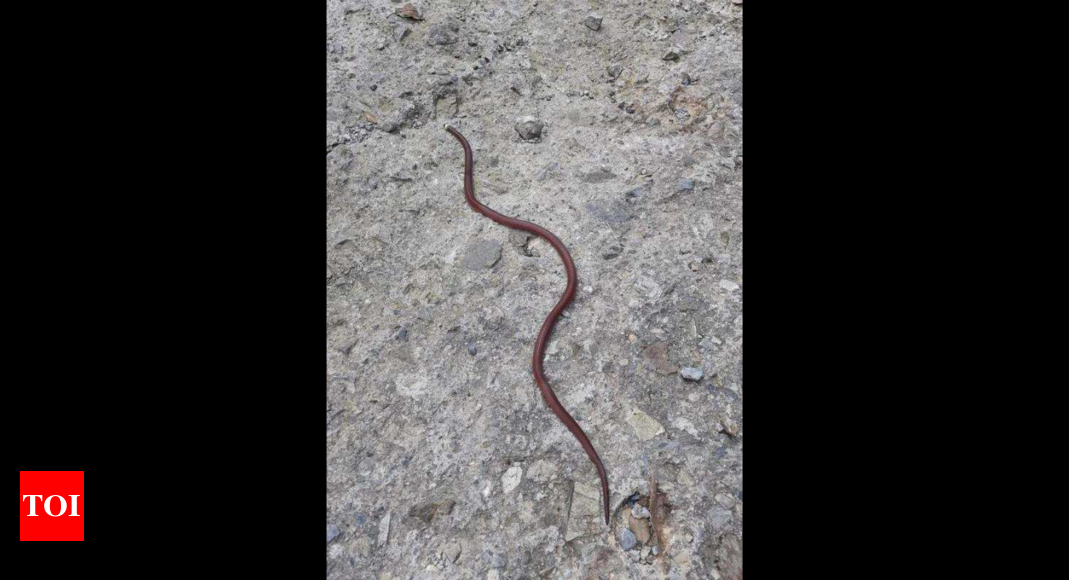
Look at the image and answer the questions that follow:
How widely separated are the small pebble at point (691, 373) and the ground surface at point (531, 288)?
0.01 metres

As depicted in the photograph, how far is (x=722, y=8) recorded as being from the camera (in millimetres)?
4254

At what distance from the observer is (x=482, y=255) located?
11.3ft

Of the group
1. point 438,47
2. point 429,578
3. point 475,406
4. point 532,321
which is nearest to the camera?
point 429,578

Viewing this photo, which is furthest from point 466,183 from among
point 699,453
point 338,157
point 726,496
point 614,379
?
point 726,496

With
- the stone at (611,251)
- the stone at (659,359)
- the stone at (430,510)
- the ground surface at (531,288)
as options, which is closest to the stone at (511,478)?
the ground surface at (531,288)

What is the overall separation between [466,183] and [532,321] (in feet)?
3.66

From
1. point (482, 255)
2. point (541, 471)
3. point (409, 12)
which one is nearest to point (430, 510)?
point (541, 471)

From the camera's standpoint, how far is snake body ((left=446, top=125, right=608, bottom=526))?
9.15ft

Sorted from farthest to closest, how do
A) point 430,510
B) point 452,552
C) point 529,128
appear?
point 529,128 < point 430,510 < point 452,552

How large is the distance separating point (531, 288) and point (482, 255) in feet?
1.32

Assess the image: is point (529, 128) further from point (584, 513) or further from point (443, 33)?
point (584, 513)

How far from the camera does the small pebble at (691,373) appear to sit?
297 cm

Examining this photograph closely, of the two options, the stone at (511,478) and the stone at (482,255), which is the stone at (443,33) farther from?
the stone at (511,478)

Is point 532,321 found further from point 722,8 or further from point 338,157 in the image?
point 722,8
